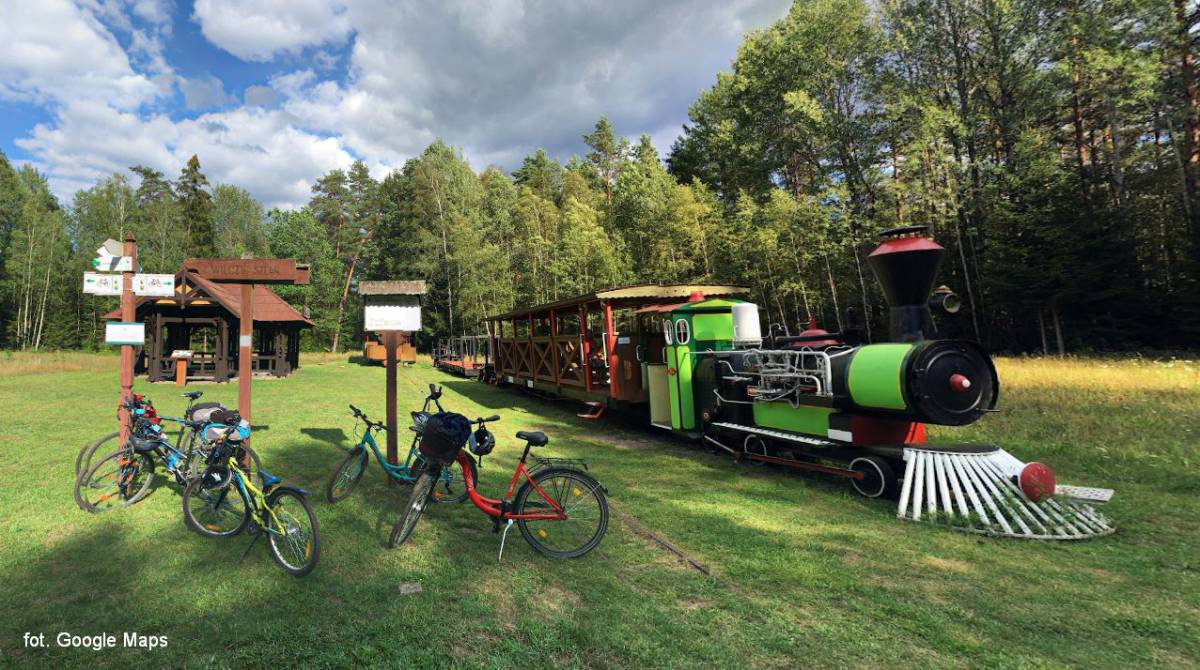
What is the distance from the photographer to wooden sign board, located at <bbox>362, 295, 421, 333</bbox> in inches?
220

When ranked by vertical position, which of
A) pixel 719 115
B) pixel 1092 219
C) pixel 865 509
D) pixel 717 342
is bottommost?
pixel 865 509

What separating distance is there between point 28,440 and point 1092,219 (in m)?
25.3

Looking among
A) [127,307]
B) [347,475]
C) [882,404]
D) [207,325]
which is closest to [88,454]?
[127,307]

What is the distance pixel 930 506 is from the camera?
182 inches

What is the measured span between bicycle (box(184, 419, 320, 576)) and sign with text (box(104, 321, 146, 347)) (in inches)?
89.1

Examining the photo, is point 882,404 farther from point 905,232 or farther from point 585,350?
point 585,350

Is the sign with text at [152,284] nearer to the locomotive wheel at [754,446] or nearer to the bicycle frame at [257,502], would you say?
the bicycle frame at [257,502]

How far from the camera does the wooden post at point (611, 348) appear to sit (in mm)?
9430

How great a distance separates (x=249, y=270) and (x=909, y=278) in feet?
24.4

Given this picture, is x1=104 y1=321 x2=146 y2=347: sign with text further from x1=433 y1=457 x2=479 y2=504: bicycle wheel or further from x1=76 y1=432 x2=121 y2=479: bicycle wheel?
x1=433 y1=457 x2=479 y2=504: bicycle wheel

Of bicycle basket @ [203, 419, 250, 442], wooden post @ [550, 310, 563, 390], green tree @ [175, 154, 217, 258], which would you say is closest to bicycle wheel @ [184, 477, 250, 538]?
bicycle basket @ [203, 419, 250, 442]

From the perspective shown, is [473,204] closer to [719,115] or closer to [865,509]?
[719,115]

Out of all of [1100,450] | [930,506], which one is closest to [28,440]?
[930,506]

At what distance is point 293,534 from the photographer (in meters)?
3.55
